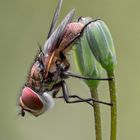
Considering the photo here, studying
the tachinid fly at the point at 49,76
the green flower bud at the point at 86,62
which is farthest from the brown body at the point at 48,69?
the green flower bud at the point at 86,62

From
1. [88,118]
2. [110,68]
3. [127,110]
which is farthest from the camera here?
[88,118]

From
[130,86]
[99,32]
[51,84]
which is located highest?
[99,32]

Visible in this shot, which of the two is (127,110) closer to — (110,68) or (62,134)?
(62,134)

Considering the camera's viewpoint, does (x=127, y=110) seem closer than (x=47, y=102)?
No

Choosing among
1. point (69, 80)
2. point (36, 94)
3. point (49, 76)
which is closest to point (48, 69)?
point (49, 76)

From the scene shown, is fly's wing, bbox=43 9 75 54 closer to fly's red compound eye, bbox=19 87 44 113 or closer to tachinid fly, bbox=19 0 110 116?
tachinid fly, bbox=19 0 110 116

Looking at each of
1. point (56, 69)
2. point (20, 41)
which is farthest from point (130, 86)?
point (56, 69)

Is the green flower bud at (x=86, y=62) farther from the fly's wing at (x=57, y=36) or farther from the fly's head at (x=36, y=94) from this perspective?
the fly's head at (x=36, y=94)
